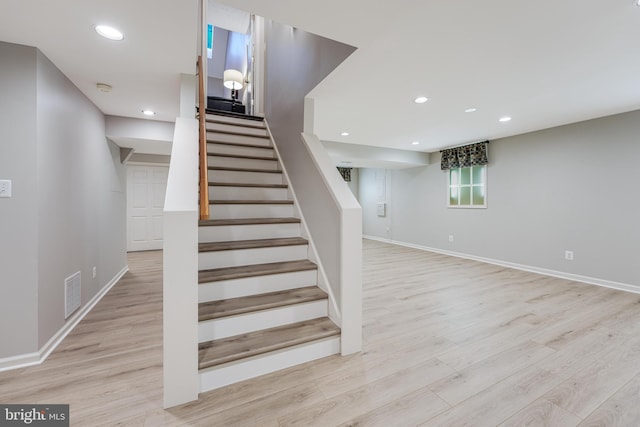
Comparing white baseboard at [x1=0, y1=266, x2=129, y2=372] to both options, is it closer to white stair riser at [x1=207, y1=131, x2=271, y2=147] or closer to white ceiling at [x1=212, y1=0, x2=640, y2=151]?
white stair riser at [x1=207, y1=131, x2=271, y2=147]

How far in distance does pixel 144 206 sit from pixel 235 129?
3652 millimetres

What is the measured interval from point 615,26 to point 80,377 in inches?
161

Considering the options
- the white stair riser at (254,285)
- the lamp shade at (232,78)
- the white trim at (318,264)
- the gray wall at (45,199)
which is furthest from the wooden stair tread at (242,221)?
the lamp shade at (232,78)

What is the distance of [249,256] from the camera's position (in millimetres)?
2260

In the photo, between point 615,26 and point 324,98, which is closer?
point 615,26

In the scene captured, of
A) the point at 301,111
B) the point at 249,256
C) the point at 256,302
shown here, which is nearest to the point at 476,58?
the point at 301,111

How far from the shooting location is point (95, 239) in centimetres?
294

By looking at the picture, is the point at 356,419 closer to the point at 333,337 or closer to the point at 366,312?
the point at 333,337

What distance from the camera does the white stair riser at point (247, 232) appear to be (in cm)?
233

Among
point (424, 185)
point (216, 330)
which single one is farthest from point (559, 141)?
point (216, 330)

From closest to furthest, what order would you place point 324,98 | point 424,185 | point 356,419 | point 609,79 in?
point 356,419, point 609,79, point 324,98, point 424,185

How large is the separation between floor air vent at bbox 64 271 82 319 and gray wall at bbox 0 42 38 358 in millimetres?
437

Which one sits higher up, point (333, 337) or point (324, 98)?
point (324, 98)

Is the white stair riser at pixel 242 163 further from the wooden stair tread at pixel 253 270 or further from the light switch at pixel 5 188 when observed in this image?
the light switch at pixel 5 188
